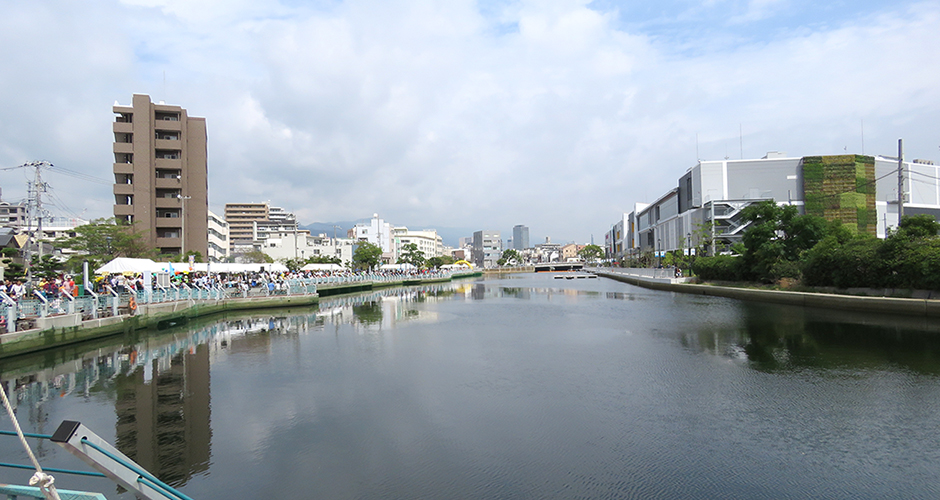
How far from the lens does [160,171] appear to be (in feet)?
154

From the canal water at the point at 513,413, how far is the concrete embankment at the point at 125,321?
57 cm

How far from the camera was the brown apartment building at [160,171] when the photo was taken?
44719mm

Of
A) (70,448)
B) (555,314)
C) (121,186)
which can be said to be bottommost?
(555,314)

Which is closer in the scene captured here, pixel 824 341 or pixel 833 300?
pixel 824 341

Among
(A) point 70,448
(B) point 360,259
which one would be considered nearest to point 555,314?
(A) point 70,448

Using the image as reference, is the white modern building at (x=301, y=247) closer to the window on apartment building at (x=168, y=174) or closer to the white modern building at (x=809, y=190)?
the window on apartment building at (x=168, y=174)

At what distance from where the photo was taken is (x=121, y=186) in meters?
44.2

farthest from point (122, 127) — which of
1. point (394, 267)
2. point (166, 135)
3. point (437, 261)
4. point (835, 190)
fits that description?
point (835, 190)

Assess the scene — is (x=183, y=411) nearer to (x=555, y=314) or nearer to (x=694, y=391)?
(x=694, y=391)

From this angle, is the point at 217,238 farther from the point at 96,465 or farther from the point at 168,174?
the point at 96,465

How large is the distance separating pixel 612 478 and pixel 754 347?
1088 centimetres

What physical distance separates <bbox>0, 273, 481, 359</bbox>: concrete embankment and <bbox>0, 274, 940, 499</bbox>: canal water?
567mm

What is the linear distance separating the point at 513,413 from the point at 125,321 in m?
16.7

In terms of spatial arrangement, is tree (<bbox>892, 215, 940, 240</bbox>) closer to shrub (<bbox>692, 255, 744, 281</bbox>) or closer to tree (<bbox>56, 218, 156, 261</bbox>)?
shrub (<bbox>692, 255, 744, 281</bbox>)
